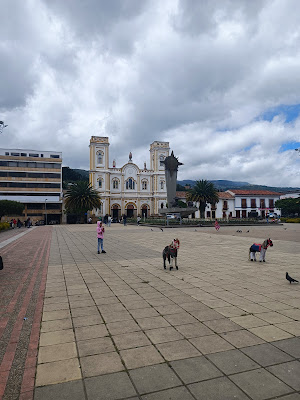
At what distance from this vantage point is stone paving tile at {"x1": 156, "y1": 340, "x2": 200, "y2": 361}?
3.34m

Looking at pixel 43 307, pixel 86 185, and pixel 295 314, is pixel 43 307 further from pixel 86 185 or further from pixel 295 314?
pixel 86 185

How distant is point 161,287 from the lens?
6320 millimetres

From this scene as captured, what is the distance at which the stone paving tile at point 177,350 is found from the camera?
11.0 ft

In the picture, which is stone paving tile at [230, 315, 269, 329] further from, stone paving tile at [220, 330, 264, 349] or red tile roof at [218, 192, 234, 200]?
red tile roof at [218, 192, 234, 200]

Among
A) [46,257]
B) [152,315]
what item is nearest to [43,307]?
[152,315]

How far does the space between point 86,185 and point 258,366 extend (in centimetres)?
4900

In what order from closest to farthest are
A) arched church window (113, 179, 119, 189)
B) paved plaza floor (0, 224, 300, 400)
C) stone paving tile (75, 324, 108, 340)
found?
paved plaza floor (0, 224, 300, 400), stone paving tile (75, 324, 108, 340), arched church window (113, 179, 119, 189)

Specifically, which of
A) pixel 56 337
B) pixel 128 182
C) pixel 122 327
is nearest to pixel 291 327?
pixel 122 327

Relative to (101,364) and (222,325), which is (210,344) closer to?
(222,325)

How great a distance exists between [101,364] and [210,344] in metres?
1.41

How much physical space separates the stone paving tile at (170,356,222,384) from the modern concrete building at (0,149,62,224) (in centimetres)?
5423

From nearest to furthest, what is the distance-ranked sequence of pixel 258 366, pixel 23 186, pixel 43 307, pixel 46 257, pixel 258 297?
1. pixel 258 366
2. pixel 43 307
3. pixel 258 297
4. pixel 46 257
5. pixel 23 186

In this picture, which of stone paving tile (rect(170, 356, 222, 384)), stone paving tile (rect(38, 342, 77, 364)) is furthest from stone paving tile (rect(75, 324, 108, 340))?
stone paving tile (rect(170, 356, 222, 384))

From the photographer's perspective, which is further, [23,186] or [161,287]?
[23,186]
